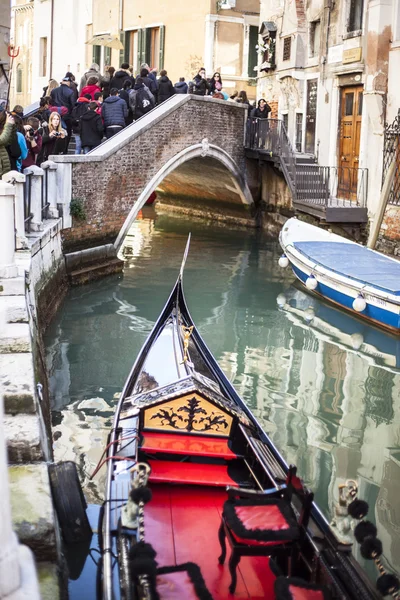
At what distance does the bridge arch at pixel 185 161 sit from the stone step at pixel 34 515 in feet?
20.2

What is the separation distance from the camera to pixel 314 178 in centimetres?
1007

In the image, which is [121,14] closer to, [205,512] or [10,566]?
[205,512]

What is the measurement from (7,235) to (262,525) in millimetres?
2759

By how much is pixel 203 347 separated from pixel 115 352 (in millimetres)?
1701

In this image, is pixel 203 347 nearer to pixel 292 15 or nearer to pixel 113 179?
pixel 113 179

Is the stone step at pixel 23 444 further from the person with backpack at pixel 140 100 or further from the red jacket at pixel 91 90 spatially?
the person with backpack at pixel 140 100

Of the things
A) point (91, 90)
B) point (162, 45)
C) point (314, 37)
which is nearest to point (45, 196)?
point (91, 90)

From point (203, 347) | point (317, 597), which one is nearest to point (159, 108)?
point (203, 347)

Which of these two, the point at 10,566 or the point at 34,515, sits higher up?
the point at 10,566

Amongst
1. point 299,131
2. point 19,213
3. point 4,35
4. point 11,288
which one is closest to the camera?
Answer: point 4,35

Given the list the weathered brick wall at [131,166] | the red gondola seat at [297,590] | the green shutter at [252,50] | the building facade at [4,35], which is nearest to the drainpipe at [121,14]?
the green shutter at [252,50]

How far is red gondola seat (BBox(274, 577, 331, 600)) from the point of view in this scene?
220cm

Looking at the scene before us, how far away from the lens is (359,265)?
293 inches

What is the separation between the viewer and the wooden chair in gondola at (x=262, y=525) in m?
2.46
